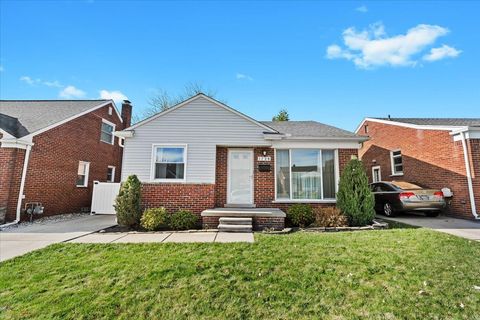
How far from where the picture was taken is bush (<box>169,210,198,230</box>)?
24.1ft

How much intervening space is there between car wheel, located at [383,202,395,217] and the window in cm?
907

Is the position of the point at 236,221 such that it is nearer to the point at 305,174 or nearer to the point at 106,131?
the point at 305,174

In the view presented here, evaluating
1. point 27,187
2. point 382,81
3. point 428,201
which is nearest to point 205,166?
point 27,187

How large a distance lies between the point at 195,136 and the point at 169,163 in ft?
4.72

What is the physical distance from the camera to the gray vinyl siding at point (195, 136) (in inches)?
329

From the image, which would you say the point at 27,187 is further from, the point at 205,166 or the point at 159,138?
the point at 205,166

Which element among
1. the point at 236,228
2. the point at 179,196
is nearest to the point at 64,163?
the point at 179,196

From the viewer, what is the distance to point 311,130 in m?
9.66

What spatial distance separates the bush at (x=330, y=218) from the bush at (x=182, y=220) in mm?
4160

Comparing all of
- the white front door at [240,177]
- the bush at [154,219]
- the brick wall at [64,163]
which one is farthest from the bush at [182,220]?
the brick wall at [64,163]

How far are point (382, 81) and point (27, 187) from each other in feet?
56.3

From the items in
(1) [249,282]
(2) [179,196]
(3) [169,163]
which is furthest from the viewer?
(3) [169,163]

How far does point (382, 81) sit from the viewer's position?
446 inches

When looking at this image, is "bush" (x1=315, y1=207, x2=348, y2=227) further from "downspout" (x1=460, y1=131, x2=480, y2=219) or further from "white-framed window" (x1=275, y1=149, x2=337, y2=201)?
"downspout" (x1=460, y1=131, x2=480, y2=219)
